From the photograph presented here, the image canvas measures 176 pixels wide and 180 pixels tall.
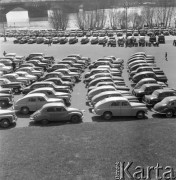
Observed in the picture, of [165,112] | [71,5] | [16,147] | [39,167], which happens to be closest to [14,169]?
[39,167]

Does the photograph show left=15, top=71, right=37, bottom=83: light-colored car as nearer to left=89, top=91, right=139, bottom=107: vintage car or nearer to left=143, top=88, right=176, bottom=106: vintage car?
left=89, top=91, right=139, bottom=107: vintage car

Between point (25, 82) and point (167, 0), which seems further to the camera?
point (167, 0)

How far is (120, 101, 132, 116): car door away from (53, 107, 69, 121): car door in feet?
5.60

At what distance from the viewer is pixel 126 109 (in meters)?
9.70

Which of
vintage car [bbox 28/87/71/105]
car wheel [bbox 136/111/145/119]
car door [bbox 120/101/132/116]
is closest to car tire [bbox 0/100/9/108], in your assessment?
vintage car [bbox 28/87/71/105]

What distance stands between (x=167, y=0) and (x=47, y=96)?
4620cm

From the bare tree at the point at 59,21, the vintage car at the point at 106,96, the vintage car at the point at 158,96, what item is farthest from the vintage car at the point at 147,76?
the bare tree at the point at 59,21

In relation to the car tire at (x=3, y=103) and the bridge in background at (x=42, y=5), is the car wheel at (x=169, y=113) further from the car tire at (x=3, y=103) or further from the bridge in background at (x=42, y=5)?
the bridge in background at (x=42, y=5)

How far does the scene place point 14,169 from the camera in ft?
18.9

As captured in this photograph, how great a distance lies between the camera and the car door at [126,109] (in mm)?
9695

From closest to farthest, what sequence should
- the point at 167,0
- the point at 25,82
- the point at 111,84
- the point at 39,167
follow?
the point at 39,167
the point at 111,84
the point at 25,82
the point at 167,0

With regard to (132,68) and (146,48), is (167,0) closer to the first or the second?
(146,48)

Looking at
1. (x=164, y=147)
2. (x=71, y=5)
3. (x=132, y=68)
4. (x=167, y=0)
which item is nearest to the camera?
(x=164, y=147)

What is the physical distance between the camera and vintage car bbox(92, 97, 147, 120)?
970cm
